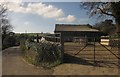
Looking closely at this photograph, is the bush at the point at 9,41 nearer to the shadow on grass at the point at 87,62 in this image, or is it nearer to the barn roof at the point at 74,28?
the barn roof at the point at 74,28

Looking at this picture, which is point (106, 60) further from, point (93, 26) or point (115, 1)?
point (93, 26)

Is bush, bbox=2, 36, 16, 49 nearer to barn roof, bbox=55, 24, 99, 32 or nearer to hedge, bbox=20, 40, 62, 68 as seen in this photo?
barn roof, bbox=55, 24, 99, 32

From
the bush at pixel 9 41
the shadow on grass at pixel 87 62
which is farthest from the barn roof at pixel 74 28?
the shadow on grass at pixel 87 62

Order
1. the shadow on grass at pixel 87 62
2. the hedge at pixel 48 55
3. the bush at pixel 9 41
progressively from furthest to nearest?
the bush at pixel 9 41, the hedge at pixel 48 55, the shadow on grass at pixel 87 62

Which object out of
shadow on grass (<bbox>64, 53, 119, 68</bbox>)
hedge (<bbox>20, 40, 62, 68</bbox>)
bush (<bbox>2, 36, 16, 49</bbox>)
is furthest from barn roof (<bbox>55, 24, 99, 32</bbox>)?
hedge (<bbox>20, 40, 62, 68</bbox>)

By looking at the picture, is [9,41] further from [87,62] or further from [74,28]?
[87,62]

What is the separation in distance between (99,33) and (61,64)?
149 ft

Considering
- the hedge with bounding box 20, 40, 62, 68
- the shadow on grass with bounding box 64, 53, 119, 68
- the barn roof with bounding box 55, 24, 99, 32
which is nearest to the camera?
the shadow on grass with bounding box 64, 53, 119, 68

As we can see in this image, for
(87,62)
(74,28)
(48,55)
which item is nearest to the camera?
(87,62)

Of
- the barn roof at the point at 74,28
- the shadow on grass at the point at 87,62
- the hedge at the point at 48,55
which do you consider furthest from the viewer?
the barn roof at the point at 74,28

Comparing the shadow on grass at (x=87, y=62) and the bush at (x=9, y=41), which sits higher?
the bush at (x=9, y=41)

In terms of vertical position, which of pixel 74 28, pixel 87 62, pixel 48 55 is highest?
pixel 74 28

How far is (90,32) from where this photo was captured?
188ft

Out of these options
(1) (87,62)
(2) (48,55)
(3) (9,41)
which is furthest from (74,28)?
(1) (87,62)
